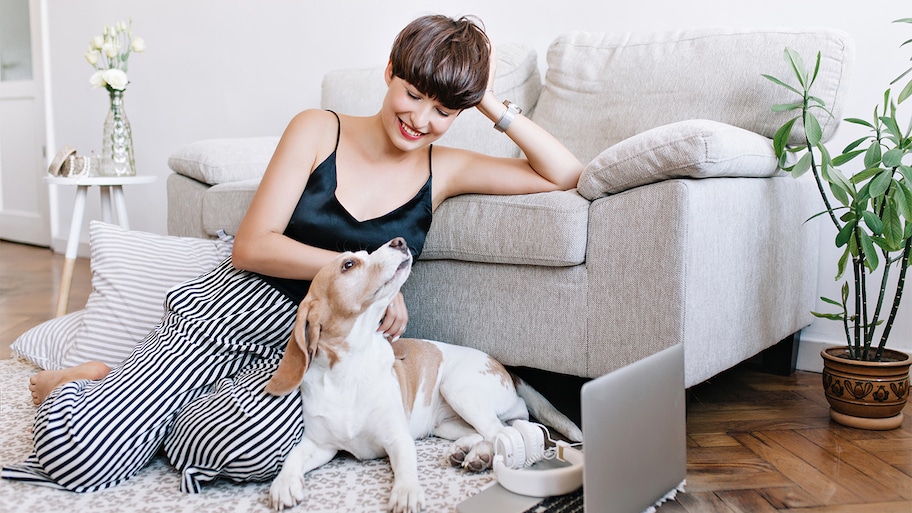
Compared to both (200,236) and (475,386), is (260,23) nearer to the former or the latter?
(200,236)

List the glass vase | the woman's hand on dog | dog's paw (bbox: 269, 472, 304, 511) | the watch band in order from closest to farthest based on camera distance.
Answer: dog's paw (bbox: 269, 472, 304, 511)
the woman's hand on dog
the watch band
the glass vase

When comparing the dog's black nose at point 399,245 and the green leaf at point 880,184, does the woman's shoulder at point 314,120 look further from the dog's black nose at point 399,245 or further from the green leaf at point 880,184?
the green leaf at point 880,184

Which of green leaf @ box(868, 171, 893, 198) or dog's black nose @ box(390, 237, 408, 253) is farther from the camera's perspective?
green leaf @ box(868, 171, 893, 198)

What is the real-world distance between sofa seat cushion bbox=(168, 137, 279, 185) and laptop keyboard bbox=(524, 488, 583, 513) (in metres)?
1.67

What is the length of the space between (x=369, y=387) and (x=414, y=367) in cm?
18

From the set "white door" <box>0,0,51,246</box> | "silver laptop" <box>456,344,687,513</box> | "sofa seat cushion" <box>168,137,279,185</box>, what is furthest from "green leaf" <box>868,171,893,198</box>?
"white door" <box>0,0,51,246</box>

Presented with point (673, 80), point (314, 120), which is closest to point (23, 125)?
point (314, 120)

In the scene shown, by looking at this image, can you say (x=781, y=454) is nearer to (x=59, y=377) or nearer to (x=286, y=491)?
(x=286, y=491)

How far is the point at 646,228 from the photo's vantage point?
1618mm

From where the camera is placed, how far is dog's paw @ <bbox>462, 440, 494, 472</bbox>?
5.00ft

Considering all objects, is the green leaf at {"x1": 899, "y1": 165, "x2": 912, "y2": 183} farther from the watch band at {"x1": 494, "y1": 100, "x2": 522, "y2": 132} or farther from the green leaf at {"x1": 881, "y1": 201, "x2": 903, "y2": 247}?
the watch band at {"x1": 494, "y1": 100, "x2": 522, "y2": 132}

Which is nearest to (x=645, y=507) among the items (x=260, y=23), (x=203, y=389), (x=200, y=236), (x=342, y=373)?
(x=342, y=373)

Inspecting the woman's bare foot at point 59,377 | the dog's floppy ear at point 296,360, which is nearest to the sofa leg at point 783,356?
the dog's floppy ear at point 296,360

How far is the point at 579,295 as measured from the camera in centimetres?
173
